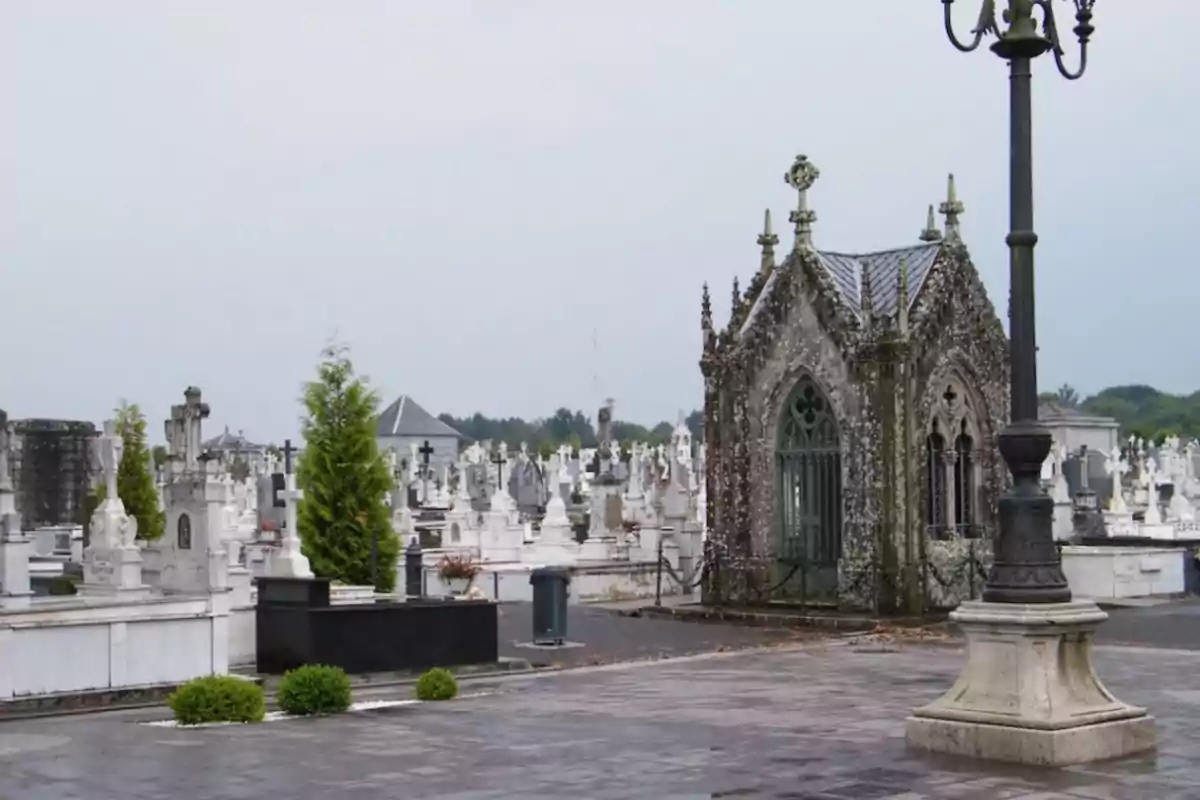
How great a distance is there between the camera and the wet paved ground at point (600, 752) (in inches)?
409

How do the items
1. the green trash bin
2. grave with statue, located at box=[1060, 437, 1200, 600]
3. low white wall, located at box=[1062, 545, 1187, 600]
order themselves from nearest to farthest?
the green trash bin
low white wall, located at box=[1062, 545, 1187, 600]
grave with statue, located at box=[1060, 437, 1200, 600]

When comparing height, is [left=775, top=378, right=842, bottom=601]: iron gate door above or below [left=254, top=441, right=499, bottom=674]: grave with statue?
above

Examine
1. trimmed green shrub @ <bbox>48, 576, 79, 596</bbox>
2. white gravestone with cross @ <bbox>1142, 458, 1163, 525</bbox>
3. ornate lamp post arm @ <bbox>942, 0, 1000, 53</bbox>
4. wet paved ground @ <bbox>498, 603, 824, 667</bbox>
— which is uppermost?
ornate lamp post arm @ <bbox>942, 0, 1000, 53</bbox>

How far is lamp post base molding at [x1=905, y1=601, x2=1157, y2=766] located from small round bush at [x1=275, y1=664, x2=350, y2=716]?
5.73 metres

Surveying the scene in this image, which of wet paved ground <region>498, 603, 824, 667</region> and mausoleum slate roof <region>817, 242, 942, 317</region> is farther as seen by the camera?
mausoleum slate roof <region>817, 242, 942, 317</region>

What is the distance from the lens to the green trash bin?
23.3 metres

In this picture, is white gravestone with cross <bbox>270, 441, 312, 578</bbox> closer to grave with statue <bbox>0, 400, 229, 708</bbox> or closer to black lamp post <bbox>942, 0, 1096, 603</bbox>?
grave with statue <bbox>0, 400, 229, 708</bbox>

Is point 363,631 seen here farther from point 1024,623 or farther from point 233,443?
point 233,443

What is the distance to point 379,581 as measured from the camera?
2689 centimetres

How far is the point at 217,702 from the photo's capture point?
14.4m

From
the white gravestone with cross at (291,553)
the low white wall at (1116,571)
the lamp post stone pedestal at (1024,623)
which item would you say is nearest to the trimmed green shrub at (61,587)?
the white gravestone with cross at (291,553)

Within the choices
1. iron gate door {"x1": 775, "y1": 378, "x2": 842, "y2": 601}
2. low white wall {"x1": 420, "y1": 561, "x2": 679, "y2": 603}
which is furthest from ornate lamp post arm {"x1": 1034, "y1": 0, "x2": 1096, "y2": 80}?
low white wall {"x1": 420, "y1": 561, "x2": 679, "y2": 603}

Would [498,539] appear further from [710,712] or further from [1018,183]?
[1018,183]

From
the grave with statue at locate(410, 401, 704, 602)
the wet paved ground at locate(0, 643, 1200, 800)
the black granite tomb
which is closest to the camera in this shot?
the wet paved ground at locate(0, 643, 1200, 800)
